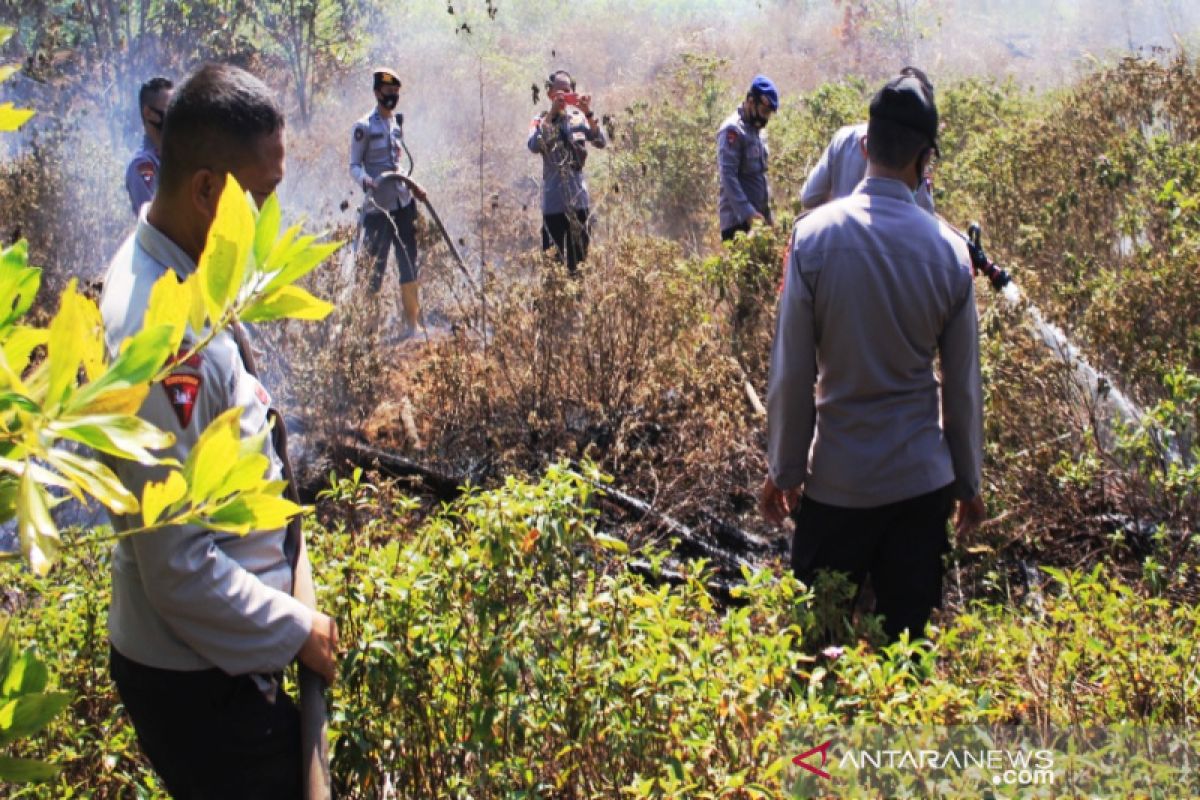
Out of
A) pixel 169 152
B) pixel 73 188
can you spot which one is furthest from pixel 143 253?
pixel 73 188

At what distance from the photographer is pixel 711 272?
18.7 feet

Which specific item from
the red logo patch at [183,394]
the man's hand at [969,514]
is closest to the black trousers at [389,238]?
the man's hand at [969,514]

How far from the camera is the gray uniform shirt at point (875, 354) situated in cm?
Answer: 283

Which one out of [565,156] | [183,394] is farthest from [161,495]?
[565,156]

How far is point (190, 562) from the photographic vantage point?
1.68m

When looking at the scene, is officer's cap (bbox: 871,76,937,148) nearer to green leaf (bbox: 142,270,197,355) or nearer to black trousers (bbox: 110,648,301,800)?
black trousers (bbox: 110,648,301,800)

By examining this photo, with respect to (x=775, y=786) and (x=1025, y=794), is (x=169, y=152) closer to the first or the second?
(x=775, y=786)

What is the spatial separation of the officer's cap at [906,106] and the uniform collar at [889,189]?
14 centimetres

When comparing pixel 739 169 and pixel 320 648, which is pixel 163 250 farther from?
pixel 739 169

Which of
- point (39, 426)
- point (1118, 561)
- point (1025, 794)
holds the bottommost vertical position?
point (1118, 561)

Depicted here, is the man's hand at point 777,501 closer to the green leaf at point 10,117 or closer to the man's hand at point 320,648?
the man's hand at point 320,648

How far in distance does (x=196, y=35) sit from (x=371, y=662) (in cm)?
1371

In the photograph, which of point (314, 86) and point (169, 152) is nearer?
point (169, 152)

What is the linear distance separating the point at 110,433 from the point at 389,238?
7186 millimetres
